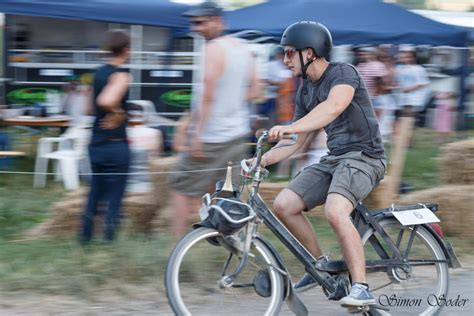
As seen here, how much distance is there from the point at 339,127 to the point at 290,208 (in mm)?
548

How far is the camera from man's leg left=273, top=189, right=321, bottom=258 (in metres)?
4.62

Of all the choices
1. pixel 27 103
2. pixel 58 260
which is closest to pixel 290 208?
pixel 58 260

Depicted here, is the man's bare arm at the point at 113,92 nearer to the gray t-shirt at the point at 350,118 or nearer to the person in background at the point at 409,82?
the gray t-shirt at the point at 350,118

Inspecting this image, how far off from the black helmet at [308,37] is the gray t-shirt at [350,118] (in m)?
0.13

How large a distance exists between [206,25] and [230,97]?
1.77 feet

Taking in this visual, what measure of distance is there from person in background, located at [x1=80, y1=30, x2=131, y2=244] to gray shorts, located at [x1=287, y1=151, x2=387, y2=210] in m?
1.77

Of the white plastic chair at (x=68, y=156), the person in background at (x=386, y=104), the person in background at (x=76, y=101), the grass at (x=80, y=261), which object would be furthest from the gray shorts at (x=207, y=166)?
the person in background at (x=386, y=104)

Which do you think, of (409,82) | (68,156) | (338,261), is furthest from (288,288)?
(409,82)

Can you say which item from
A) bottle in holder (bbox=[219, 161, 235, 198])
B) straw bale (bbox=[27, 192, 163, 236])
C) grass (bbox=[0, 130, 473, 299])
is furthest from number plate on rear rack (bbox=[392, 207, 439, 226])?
straw bale (bbox=[27, 192, 163, 236])

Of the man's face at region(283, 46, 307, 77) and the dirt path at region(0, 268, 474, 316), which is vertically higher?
the man's face at region(283, 46, 307, 77)

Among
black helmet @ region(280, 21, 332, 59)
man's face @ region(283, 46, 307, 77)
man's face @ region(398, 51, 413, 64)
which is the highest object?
black helmet @ region(280, 21, 332, 59)

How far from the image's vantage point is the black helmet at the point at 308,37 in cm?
453

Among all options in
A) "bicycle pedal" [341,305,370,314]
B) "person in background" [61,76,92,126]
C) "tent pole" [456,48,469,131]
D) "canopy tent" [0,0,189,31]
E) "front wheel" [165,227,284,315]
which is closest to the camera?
"front wheel" [165,227,284,315]

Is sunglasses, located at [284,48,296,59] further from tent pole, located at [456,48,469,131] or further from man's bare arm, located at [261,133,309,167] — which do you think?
tent pole, located at [456,48,469,131]
